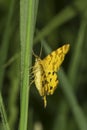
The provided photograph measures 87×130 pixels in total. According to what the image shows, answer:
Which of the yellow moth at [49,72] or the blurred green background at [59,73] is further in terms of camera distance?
the blurred green background at [59,73]

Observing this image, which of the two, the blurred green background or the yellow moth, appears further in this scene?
the blurred green background

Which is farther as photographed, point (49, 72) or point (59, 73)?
point (59, 73)

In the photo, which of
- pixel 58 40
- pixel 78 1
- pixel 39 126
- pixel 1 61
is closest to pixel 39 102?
pixel 39 126

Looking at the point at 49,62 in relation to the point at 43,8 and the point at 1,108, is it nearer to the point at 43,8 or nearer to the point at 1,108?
the point at 1,108
